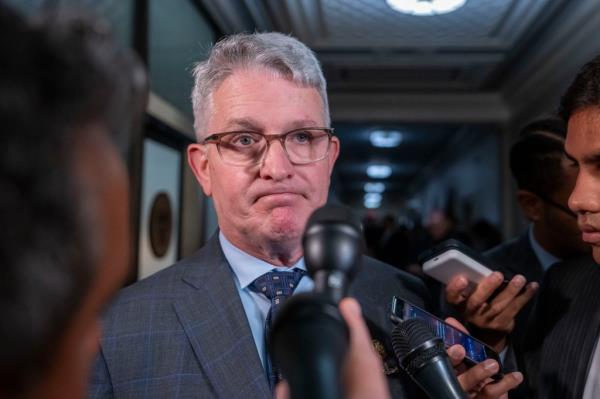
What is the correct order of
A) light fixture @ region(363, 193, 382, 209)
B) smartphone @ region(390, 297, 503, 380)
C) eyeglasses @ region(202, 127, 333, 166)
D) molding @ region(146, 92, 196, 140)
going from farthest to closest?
light fixture @ region(363, 193, 382, 209)
molding @ region(146, 92, 196, 140)
eyeglasses @ region(202, 127, 333, 166)
smartphone @ region(390, 297, 503, 380)

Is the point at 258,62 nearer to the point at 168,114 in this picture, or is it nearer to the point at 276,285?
the point at 276,285

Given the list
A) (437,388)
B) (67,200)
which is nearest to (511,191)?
(437,388)

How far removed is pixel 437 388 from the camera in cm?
79

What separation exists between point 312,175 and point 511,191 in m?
7.29

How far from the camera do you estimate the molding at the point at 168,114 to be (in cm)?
350

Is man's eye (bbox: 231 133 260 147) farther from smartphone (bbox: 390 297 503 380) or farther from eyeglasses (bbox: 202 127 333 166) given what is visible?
smartphone (bbox: 390 297 503 380)

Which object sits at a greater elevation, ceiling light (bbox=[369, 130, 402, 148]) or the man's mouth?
ceiling light (bbox=[369, 130, 402, 148])

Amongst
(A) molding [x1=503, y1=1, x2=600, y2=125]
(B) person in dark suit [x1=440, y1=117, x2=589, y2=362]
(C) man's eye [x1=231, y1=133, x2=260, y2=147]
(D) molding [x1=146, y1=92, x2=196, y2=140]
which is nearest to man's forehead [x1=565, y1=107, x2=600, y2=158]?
(C) man's eye [x1=231, y1=133, x2=260, y2=147]

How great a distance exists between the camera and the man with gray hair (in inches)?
44.2

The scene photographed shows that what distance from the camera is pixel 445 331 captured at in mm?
1033

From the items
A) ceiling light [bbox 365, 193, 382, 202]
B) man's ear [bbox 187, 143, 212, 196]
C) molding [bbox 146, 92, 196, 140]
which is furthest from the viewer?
ceiling light [bbox 365, 193, 382, 202]

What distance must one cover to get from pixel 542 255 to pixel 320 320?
202 centimetres

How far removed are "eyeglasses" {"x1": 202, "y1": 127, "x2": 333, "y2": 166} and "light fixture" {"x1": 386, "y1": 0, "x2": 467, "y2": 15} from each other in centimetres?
351

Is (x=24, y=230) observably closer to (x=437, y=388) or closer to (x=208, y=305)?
(x=437, y=388)
